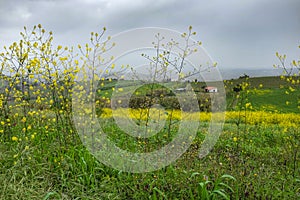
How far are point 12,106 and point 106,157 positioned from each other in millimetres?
1966

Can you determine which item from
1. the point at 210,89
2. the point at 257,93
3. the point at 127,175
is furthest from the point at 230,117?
the point at 127,175

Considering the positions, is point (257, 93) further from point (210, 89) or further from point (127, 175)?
point (127, 175)

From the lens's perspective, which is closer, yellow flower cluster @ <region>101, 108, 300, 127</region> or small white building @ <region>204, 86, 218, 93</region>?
yellow flower cluster @ <region>101, 108, 300, 127</region>

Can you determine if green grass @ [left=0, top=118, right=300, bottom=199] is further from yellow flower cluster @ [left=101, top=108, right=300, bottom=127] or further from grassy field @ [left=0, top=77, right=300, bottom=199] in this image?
yellow flower cluster @ [left=101, top=108, right=300, bottom=127]

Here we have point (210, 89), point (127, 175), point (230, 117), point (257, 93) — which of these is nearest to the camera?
point (127, 175)

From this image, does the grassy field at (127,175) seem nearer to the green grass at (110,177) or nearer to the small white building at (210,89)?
the green grass at (110,177)

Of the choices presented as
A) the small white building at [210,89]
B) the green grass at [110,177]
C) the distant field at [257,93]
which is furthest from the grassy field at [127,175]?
the small white building at [210,89]

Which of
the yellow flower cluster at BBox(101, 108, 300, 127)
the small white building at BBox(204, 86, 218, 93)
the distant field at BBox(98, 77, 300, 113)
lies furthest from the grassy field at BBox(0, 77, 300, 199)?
the small white building at BBox(204, 86, 218, 93)

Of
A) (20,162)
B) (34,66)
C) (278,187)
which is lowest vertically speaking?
(278,187)

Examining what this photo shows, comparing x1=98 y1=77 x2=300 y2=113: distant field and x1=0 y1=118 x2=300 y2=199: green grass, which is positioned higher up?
x1=98 y1=77 x2=300 y2=113: distant field

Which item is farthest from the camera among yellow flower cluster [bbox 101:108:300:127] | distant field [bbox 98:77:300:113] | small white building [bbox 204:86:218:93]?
small white building [bbox 204:86:218:93]

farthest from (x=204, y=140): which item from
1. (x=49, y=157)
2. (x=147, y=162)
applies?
(x=49, y=157)

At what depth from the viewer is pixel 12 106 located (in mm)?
4941

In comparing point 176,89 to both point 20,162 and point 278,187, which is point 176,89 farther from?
point 20,162
